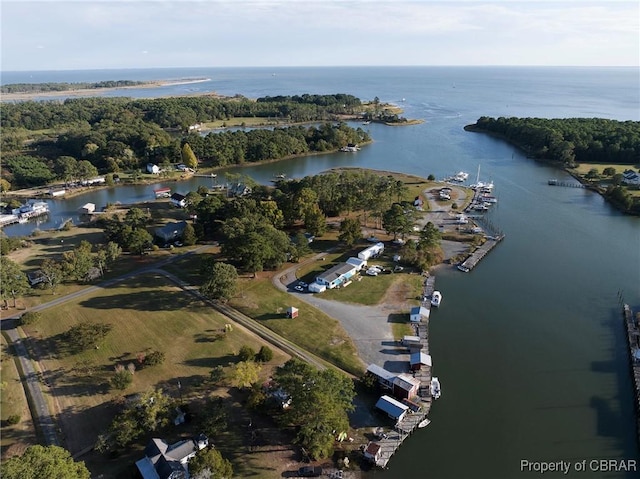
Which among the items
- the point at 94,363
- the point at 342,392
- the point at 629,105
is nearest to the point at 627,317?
the point at 342,392

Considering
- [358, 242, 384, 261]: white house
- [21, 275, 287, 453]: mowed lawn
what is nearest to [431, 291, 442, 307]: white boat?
[358, 242, 384, 261]: white house

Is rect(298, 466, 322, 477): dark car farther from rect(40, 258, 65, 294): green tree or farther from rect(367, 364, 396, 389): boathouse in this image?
rect(40, 258, 65, 294): green tree

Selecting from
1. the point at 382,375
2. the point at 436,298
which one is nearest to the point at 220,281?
the point at 382,375

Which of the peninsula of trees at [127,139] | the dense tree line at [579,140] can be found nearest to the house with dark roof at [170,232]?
the peninsula of trees at [127,139]

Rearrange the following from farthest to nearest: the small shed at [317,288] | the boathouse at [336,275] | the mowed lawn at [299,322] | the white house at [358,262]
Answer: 1. the white house at [358,262]
2. the boathouse at [336,275]
3. the small shed at [317,288]
4. the mowed lawn at [299,322]

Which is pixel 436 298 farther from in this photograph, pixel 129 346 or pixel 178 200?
pixel 178 200

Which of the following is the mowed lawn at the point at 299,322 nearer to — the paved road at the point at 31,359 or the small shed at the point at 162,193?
the paved road at the point at 31,359
